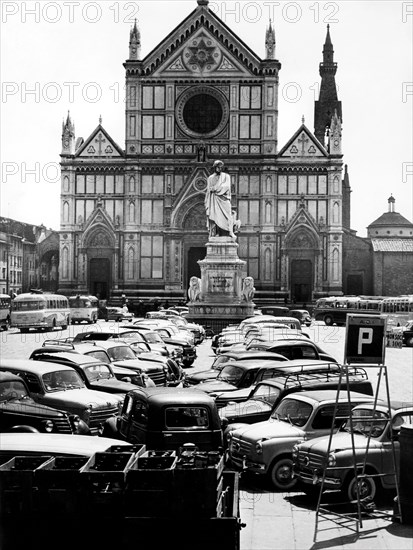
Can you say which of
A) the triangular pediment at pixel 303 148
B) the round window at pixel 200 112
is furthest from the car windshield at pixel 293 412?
the round window at pixel 200 112

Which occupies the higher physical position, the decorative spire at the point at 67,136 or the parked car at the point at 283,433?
the decorative spire at the point at 67,136

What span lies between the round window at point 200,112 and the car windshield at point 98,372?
4876 cm

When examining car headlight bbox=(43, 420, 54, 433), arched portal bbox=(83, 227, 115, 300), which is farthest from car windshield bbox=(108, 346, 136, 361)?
arched portal bbox=(83, 227, 115, 300)

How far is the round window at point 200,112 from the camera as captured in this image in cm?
6469

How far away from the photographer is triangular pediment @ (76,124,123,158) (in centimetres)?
6512

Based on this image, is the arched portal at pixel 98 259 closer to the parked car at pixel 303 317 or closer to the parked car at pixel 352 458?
the parked car at pixel 303 317

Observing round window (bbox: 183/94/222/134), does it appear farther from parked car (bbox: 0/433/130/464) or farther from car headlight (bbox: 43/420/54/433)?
parked car (bbox: 0/433/130/464)

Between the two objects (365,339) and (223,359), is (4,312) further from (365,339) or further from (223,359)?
(365,339)

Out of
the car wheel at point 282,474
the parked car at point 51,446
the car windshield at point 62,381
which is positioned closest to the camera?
the parked car at point 51,446

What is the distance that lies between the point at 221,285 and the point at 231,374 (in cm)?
2720

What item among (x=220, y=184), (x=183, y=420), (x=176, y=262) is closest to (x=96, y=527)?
(x=183, y=420)

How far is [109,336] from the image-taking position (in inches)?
1005

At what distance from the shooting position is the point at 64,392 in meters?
15.2

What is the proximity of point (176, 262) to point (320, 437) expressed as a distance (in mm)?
52759
